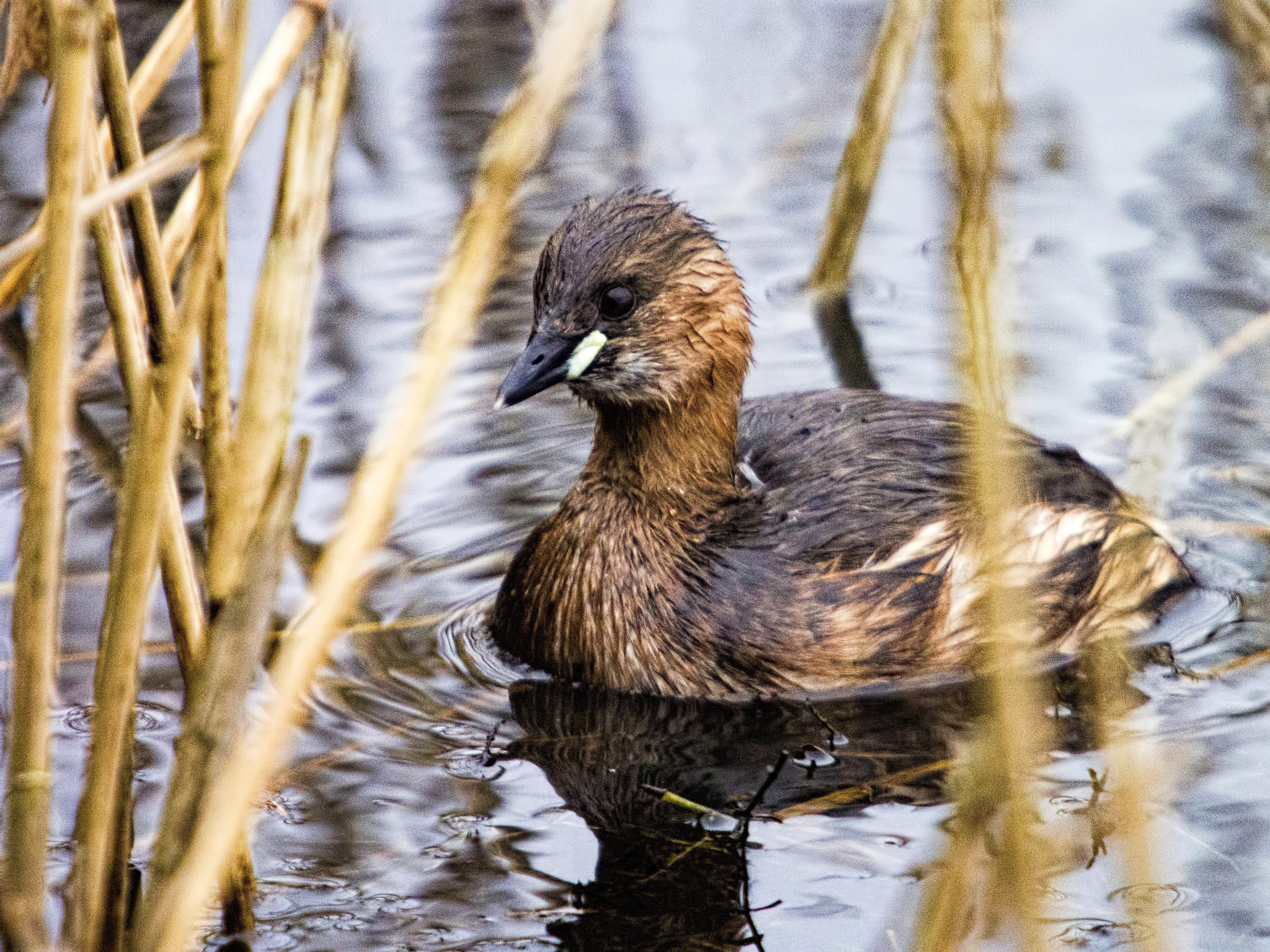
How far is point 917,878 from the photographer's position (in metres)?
4.08

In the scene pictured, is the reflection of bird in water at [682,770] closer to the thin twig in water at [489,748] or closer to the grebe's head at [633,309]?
the thin twig in water at [489,748]

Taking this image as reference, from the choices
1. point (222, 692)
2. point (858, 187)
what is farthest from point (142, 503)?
point (858, 187)

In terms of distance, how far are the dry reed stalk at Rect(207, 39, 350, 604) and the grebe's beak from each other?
2.07 meters

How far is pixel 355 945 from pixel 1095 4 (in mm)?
6884

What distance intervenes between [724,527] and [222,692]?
279 centimetres

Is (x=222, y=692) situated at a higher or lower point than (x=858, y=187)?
lower

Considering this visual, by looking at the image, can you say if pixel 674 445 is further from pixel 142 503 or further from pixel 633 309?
pixel 142 503

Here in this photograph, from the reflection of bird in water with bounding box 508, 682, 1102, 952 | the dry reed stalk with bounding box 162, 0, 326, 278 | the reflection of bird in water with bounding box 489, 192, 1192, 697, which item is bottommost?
the reflection of bird in water with bounding box 508, 682, 1102, 952

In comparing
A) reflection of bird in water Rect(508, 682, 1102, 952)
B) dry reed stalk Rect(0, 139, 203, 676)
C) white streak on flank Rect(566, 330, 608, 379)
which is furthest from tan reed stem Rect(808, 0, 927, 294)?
Result: dry reed stalk Rect(0, 139, 203, 676)

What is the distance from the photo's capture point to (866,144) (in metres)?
6.93

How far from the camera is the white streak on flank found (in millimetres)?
4988

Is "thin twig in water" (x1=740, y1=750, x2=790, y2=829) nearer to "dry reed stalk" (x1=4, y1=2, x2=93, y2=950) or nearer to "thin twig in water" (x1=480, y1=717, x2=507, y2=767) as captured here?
"thin twig in water" (x1=480, y1=717, x2=507, y2=767)

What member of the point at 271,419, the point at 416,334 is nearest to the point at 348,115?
the point at 416,334

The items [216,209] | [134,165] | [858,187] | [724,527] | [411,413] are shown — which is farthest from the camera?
[858,187]
